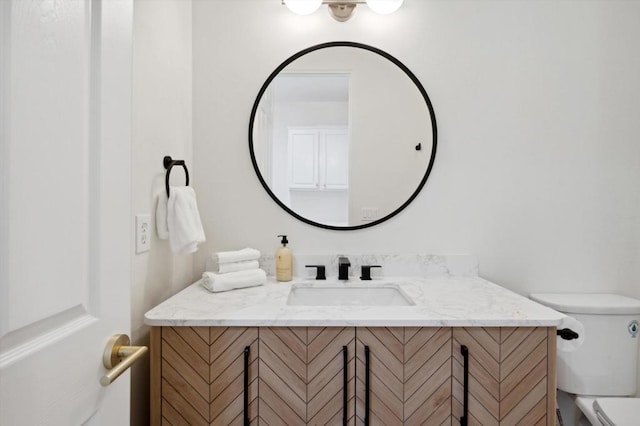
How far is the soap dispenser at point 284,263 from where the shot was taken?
5.06 feet

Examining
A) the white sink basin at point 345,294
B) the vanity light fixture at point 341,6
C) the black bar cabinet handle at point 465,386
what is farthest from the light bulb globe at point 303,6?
the black bar cabinet handle at point 465,386

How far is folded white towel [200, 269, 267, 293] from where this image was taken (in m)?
1.36

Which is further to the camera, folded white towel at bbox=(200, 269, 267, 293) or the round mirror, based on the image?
the round mirror

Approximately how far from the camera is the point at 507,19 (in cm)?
164

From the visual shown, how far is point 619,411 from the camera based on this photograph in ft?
3.87

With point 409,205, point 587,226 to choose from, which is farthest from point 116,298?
point 587,226

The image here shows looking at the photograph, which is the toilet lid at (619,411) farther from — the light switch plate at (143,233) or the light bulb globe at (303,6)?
the light bulb globe at (303,6)

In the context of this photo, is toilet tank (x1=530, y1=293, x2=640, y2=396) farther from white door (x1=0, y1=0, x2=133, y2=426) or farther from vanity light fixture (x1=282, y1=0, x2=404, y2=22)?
white door (x1=0, y1=0, x2=133, y2=426)

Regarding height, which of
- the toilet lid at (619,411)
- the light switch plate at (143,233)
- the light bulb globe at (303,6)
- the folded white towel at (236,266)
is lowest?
the toilet lid at (619,411)

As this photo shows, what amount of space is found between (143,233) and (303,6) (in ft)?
3.79

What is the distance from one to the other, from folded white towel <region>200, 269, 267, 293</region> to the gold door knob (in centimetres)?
69

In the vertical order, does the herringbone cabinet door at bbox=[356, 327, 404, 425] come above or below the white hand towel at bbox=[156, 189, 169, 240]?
below

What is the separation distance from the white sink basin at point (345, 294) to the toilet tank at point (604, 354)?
73 centimetres

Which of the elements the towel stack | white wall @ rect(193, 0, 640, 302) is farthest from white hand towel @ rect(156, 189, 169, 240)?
white wall @ rect(193, 0, 640, 302)
